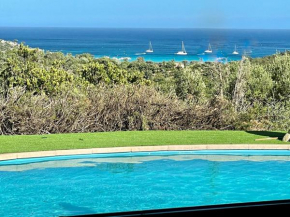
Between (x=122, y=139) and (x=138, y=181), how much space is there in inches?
61.0

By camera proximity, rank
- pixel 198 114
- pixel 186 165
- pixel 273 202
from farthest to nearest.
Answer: pixel 198 114, pixel 186 165, pixel 273 202

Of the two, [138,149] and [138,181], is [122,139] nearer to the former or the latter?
[138,149]

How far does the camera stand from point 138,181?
5.21 metres

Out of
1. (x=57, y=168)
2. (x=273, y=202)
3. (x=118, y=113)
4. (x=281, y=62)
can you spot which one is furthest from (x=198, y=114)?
(x=281, y=62)

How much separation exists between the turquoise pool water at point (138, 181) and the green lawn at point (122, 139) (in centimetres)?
29

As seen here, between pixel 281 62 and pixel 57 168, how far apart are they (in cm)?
1186

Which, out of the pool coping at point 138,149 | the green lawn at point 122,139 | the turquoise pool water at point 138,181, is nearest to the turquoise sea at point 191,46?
the green lawn at point 122,139

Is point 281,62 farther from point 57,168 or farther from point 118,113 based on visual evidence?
point 57,168

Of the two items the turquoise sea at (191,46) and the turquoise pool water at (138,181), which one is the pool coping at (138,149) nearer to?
the turquoise pool water at (138,181)

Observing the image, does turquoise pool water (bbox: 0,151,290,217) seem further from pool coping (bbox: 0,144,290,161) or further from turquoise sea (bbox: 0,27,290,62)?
turquoise sea (bbox: 0,27,290,62)

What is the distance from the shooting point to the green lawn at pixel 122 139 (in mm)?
6051

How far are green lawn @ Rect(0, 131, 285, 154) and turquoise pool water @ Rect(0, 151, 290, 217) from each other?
0.96 feet

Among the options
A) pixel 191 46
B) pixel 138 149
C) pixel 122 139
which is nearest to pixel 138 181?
pixel 138 149

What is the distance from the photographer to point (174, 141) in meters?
6.60
